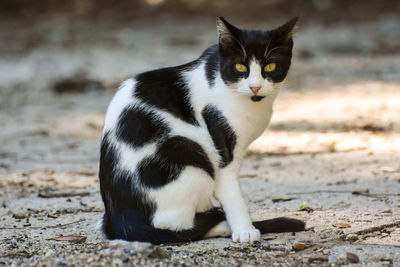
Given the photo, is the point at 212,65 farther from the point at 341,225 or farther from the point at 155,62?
the point at 155,62

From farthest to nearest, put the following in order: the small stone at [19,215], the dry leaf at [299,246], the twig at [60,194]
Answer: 1. the twig at [60,194]
2. the small stone at [19,215]
3. the dry leaf at [299,246]

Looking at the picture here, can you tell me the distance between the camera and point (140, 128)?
9.44ft

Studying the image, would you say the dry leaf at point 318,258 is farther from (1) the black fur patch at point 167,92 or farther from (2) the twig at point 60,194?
(2) the twig at point 60,194

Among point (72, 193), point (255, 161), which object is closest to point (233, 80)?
point (72, 193)

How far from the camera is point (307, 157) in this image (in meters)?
4.66

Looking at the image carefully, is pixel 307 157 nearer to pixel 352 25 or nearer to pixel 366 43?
pixel 366 43

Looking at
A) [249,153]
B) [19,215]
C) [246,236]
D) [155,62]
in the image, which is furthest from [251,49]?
[155,62]

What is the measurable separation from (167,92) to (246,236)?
0.82 metres

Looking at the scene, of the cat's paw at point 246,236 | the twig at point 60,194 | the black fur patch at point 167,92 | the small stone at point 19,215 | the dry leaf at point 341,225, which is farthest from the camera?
the twig at point 60,194

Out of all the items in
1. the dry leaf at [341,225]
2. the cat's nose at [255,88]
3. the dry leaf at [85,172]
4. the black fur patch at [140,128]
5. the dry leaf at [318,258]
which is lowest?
the dry leaf at [85,172]

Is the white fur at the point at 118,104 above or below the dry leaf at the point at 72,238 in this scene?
above

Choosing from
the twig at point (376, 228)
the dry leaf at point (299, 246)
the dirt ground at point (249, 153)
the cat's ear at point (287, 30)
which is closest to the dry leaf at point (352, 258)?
the dirt ground at point (249, 153)

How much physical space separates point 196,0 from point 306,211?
28.8ft

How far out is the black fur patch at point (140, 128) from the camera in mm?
2869
